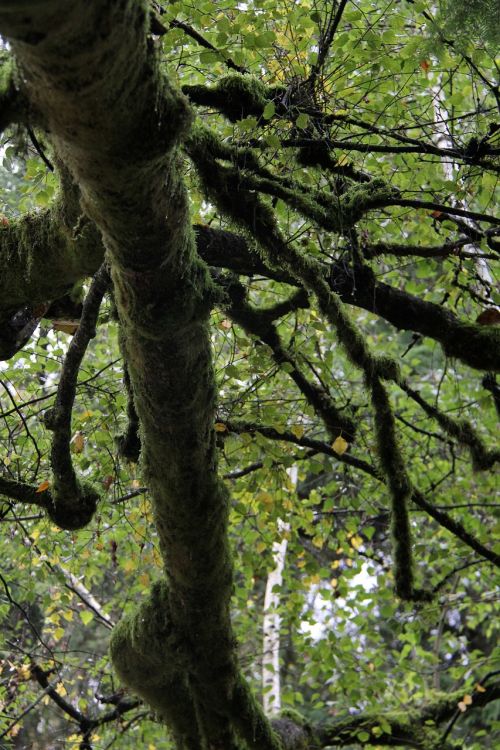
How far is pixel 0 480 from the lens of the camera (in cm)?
354

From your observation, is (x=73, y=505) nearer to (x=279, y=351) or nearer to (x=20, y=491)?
(x=20, y=491)

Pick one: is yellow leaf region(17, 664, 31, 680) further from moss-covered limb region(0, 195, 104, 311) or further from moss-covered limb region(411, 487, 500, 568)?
moss-covered limb region(0, 195, 104, 311)

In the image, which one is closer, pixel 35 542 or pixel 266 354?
pixel 266 354

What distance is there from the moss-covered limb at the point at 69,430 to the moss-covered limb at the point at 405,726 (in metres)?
3.24

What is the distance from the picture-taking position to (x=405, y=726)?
5.80 m

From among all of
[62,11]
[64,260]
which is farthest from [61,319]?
[62,11]

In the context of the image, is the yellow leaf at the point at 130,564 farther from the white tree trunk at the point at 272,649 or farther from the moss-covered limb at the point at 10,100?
the moss-covered limb at the point at 10,100

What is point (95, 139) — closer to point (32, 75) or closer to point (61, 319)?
point (32, 75)

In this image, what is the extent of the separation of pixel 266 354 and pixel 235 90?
1577mm

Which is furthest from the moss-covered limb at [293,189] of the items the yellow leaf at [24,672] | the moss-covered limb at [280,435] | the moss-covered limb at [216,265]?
the yellow leaf at [24,672]

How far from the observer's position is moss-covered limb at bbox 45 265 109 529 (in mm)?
2834

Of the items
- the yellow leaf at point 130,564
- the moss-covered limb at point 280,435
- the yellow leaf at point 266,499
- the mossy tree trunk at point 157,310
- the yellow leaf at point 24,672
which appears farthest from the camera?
the yellow leaf at point 24,672

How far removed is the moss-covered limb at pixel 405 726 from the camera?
5574 millimetres

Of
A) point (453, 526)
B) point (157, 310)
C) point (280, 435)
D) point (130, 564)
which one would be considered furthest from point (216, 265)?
point (130, 564)
